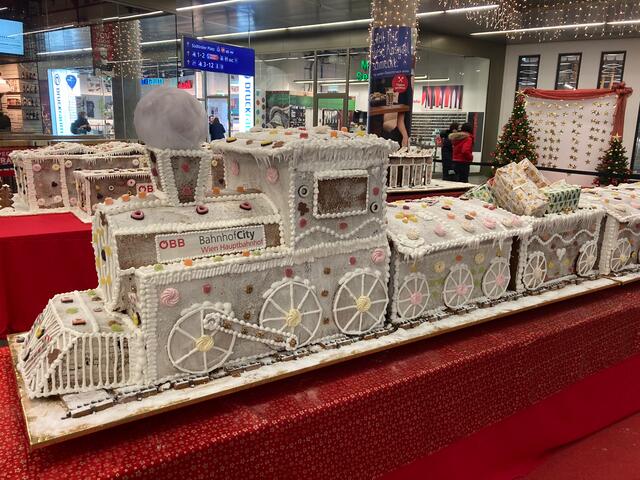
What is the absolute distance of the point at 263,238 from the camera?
199 cm

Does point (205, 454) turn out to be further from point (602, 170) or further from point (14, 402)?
point (602, 170)

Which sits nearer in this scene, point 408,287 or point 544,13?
point 408,287

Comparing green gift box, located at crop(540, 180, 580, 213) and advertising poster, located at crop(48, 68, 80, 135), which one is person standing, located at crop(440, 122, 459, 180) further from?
green gift box, located at crop(540, 180, 580, 213)

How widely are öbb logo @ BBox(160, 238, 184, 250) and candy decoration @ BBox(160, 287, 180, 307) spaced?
0.17m

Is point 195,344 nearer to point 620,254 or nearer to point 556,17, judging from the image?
point 620,254

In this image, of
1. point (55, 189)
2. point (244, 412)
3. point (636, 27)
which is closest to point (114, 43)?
point (55, 189)

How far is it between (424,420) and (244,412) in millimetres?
800

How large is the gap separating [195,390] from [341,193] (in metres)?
0.95

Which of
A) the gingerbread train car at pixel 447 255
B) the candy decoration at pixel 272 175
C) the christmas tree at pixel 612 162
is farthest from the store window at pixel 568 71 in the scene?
the candy decoration at pixel 272 175

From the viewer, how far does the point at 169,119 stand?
6.06 ft

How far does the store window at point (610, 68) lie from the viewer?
1290 centimetres

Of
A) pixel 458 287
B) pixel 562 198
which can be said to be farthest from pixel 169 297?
pixel 562 198

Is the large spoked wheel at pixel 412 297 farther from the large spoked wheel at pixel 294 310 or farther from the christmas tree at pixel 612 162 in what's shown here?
the christmas tree at pixel 612 162

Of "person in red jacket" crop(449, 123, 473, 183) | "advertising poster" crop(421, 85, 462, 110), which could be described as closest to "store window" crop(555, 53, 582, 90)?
"advertising poster" crop(421, 85, 462, 110)
